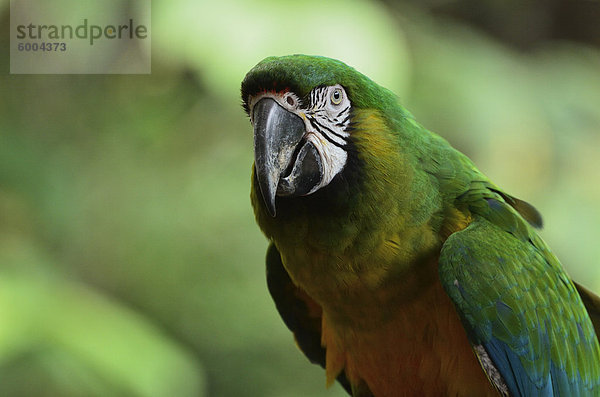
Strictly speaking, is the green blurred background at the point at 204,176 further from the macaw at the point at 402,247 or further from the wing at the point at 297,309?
the macaw at the point at 402,247

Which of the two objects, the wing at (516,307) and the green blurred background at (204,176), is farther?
the green blurred background at (204,176)

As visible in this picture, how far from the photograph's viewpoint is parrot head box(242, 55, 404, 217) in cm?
93

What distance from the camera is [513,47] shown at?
2.60m

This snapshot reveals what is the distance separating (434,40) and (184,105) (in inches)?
33.9

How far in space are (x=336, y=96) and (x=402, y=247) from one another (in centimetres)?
27

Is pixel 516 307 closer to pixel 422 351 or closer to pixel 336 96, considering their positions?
pixel 422 351

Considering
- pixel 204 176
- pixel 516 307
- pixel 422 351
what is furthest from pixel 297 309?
pixel 204 176

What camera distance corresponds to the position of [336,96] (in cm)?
99

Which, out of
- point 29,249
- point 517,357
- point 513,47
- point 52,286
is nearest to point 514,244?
point 517,357

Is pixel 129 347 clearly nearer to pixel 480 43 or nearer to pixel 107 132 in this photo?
pixel 107 132

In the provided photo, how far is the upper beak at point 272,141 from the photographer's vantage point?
0.91m

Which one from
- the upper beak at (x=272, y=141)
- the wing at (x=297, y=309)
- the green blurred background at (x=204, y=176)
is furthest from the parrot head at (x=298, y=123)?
the green blurred background at (x=204, y=176)

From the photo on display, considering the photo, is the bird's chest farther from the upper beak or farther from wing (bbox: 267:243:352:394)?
the upper beak

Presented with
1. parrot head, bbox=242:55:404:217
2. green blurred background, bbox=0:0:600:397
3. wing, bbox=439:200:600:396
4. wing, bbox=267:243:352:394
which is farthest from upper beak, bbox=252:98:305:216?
green blurred background, bbox=0:0:600:397
